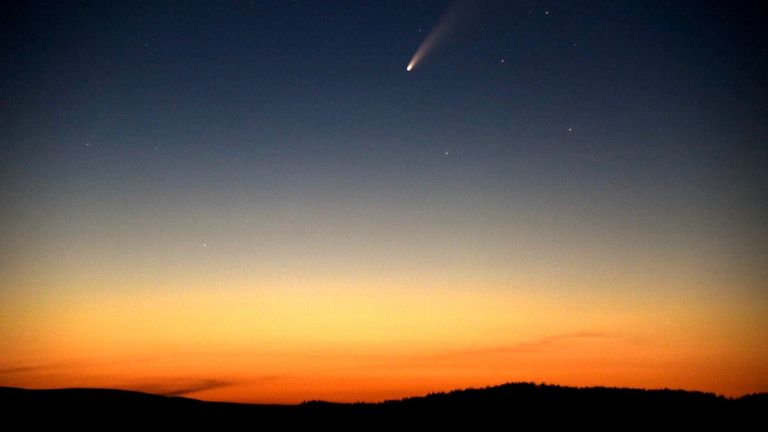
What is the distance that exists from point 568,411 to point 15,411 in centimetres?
1717

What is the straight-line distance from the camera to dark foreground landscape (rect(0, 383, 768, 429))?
18891 millimetres

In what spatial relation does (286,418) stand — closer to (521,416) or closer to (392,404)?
(392,404)

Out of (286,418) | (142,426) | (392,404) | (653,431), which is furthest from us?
(392,404)

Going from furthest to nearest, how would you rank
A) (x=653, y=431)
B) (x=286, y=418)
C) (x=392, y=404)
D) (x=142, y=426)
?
(x=392, y=404) < (x=286, y=418) < (x=142, y=426) < (x=653, y=431)

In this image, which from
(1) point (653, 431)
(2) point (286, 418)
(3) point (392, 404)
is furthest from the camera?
(3) point (392, 404)

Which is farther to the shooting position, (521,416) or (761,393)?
(761,393)

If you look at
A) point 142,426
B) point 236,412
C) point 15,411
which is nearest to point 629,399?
point 236,412

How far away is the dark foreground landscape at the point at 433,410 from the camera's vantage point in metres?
18.9

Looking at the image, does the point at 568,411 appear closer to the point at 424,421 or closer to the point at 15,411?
the point at 424,421

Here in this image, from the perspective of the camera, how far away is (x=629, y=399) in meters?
20.9

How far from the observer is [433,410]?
20938 mm

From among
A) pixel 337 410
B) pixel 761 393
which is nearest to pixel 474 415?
pixel 337 410

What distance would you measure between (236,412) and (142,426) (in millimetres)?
3635

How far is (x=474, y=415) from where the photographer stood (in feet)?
65.6
